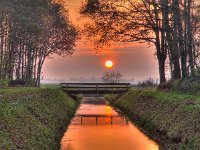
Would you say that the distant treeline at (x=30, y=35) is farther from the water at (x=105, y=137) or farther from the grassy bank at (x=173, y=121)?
the grassy bank at (x=173, y=121)

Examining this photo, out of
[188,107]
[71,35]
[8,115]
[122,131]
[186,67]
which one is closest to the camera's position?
[8,115]

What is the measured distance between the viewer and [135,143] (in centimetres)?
2784

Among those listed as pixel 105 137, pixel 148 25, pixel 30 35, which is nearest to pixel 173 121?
pixel 105 137

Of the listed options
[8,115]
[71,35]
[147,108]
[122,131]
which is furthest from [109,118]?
[71,35]

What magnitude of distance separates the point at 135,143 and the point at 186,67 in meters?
16.9

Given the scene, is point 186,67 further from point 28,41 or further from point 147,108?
point 28,41

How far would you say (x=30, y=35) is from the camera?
210 feet

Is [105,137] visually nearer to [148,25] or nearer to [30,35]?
[148,25]

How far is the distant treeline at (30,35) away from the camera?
52.0 m

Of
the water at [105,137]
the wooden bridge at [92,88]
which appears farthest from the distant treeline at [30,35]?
the water at [105,137]

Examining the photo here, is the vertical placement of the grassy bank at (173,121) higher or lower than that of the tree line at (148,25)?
lower

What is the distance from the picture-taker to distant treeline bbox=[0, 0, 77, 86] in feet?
171

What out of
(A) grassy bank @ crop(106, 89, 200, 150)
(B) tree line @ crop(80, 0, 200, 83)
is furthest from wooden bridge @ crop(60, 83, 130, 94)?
(A) grassy bank @ crop(106, 89, 200, 150)

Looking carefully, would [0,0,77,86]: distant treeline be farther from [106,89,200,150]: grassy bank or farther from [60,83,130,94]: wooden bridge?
[106,89,200,150]: grassy bank
